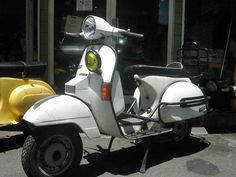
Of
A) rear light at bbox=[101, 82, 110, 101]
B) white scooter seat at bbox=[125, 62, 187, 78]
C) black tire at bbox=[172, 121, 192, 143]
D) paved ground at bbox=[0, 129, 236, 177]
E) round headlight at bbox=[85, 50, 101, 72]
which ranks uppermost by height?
round headlight at bbox=[85, 50, 101, 72]

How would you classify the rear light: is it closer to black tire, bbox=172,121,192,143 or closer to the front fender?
the front fender

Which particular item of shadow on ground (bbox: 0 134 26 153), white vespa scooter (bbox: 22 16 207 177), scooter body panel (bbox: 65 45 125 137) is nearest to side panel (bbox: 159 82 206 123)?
white vespa scooter (bbox: 22 16 207 177)

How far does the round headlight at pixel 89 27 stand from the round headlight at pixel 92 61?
23 cm

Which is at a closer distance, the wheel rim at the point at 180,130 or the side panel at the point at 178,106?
the side panel at the point at 178,106

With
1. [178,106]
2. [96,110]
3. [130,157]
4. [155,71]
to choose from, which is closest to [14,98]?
[96,110]

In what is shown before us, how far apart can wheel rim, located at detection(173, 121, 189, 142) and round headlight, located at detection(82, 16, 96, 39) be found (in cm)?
177

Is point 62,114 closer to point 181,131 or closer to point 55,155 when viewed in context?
point 55,155

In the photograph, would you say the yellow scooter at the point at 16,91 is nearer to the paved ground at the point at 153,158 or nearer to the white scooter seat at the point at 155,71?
the paved ground at the point at 153,158

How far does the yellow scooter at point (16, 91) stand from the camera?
231 inches

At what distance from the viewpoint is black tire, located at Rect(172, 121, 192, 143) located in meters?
6.26

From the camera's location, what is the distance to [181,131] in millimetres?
6344

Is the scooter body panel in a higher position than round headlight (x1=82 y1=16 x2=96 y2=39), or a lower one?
lower

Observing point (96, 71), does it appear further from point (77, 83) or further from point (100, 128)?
point (100, 128)

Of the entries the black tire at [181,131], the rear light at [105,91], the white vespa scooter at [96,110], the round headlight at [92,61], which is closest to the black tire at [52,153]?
the white vespa scooter at [96,110]
